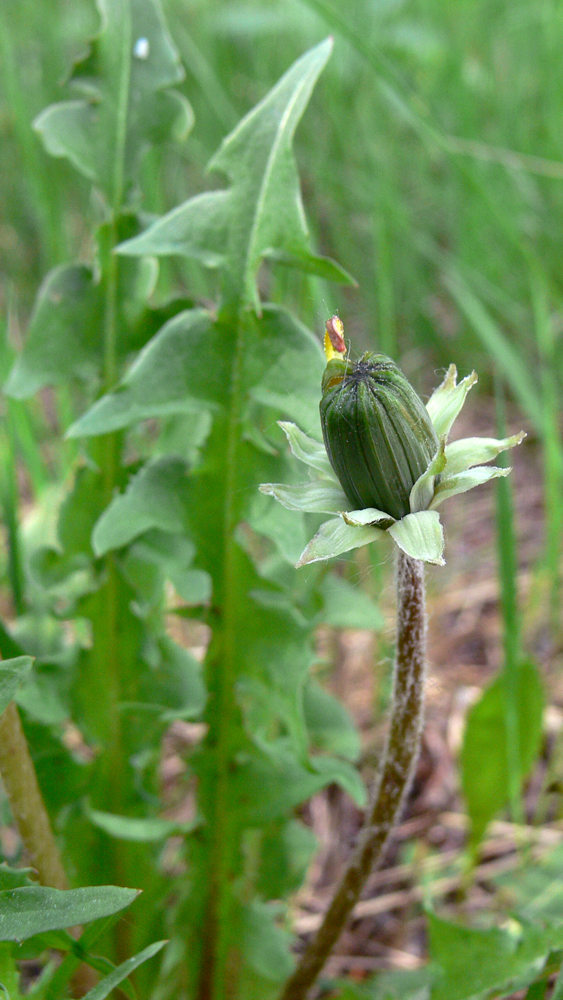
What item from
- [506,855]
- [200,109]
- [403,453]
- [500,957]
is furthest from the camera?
[200,109]

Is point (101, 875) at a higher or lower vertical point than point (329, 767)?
lower

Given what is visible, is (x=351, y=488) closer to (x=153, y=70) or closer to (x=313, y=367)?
(x=313, y=367)

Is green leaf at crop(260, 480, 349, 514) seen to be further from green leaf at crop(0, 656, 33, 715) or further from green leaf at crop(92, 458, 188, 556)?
green leaf at crop(92, 458, 188, 556)

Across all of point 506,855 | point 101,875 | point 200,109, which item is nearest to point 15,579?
point 101,875

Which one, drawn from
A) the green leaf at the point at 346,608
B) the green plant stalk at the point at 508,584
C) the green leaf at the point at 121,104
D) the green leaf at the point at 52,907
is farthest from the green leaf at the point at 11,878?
the green leaf at the point at 121,104

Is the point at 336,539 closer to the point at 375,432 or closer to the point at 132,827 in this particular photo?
the point at 375,432

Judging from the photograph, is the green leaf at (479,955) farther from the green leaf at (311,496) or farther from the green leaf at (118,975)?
the green leaf at (311,496)

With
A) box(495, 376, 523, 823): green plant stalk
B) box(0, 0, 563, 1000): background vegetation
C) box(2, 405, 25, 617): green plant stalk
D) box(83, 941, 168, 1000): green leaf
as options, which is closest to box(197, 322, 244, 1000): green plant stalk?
box(0, 0, 563, 1000): background vegetation
